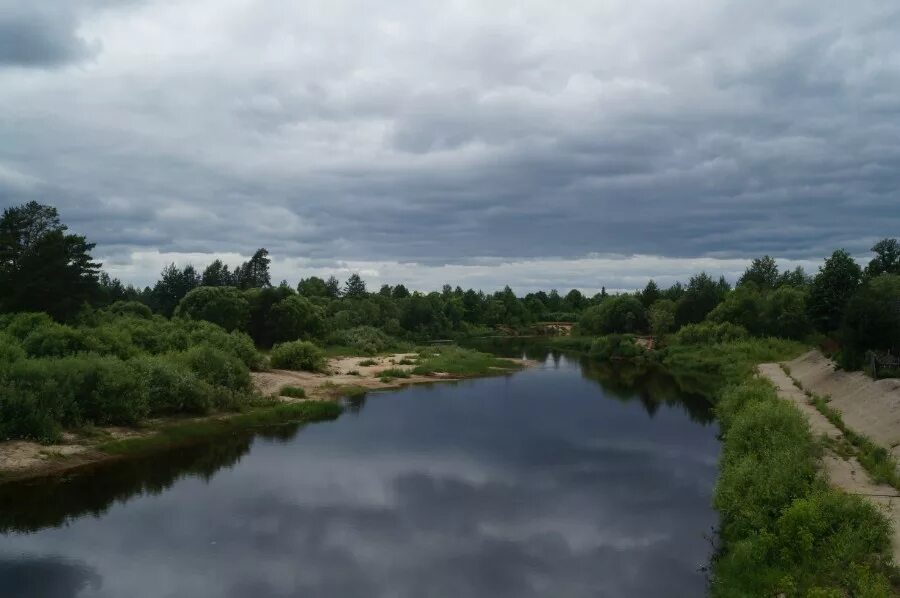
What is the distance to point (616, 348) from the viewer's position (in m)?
92.6

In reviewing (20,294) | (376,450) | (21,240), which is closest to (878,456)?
(376,450)

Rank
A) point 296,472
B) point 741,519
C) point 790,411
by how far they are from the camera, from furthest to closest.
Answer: point 296,472
point 790,411
point 741,519

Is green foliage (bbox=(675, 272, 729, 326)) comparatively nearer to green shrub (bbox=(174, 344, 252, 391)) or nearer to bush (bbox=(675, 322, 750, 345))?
bush (bbox=(675, 322, 750, 345))

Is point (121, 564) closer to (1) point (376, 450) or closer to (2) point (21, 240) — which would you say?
(1) point (376, 450)

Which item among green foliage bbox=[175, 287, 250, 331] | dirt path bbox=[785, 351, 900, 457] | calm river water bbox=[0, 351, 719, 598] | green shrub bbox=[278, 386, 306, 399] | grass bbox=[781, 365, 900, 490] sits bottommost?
calm river water bbox=[0, 351, 719, 598]

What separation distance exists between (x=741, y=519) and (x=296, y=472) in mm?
17832

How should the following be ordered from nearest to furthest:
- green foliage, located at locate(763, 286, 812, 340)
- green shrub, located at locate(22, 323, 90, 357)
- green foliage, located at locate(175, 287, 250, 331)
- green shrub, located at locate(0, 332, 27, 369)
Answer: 1. green shrub, located at locate(0, 332, 27, 369)
2. green shrub, located at locate(22, 323, 90, 357)
3. green foliage, located at locate(175, 287, 250, 331)
4. green foliage, located at locate(763, 286, 812, 340)

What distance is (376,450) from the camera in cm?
3384

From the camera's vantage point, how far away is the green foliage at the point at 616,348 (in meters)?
90.9

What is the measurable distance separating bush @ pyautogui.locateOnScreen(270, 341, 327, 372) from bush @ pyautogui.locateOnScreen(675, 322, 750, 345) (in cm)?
4991

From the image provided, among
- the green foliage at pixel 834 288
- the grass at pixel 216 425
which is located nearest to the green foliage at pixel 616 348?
the green foliage at pixel 834 288

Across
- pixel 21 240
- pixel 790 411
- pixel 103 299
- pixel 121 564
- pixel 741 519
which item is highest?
pixel 21 240

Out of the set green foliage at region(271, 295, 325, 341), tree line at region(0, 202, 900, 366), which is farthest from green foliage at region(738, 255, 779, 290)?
green foliage at region(271, 295, 325, 341)

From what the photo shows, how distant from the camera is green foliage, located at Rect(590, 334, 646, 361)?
9088 cm
